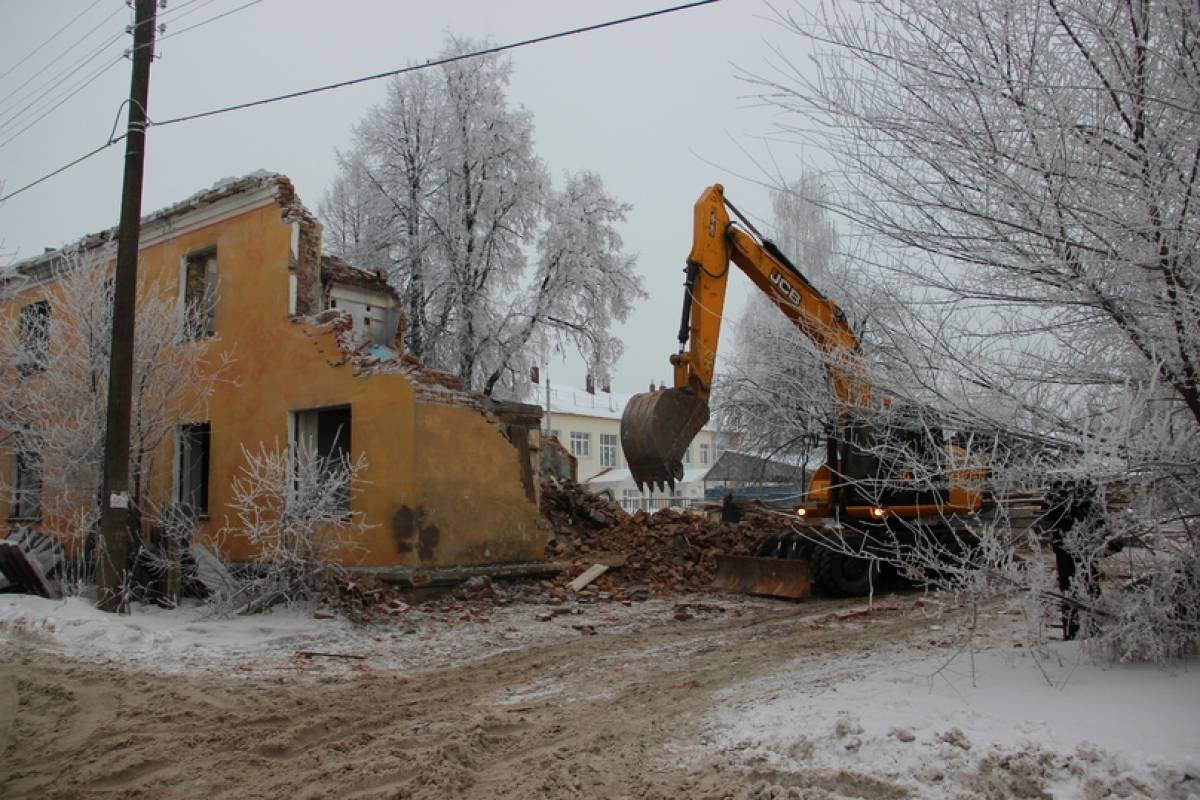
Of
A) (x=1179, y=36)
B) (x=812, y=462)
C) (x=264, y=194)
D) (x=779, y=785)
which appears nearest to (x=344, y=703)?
(x=779, y=785)

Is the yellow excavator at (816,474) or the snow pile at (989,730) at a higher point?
the yellow excavator at (816,474)

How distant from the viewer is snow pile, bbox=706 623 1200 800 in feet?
12.6

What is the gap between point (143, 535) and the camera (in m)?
11.9

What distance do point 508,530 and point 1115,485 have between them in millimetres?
9199

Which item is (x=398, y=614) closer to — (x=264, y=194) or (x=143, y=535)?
(x=143, y=535)

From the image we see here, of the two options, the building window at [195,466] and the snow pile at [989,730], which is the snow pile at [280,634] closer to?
the snow pile at [989,730]

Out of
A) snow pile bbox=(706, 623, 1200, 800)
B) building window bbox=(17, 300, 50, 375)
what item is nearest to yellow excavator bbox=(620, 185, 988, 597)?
snow pile bbox=(706, 623, 1200, 800)

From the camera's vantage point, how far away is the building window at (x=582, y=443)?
1991 inches

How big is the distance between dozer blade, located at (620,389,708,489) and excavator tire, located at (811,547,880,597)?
2908 millimetres

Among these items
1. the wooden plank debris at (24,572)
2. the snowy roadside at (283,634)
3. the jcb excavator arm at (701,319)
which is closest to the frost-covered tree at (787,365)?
the jcb excavator arm at (701,319)

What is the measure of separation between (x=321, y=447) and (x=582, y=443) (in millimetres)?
36687

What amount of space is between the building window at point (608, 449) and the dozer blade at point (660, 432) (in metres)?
41.7

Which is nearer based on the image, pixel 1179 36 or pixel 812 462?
pixel 1179 36

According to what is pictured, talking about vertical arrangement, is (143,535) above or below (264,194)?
below
